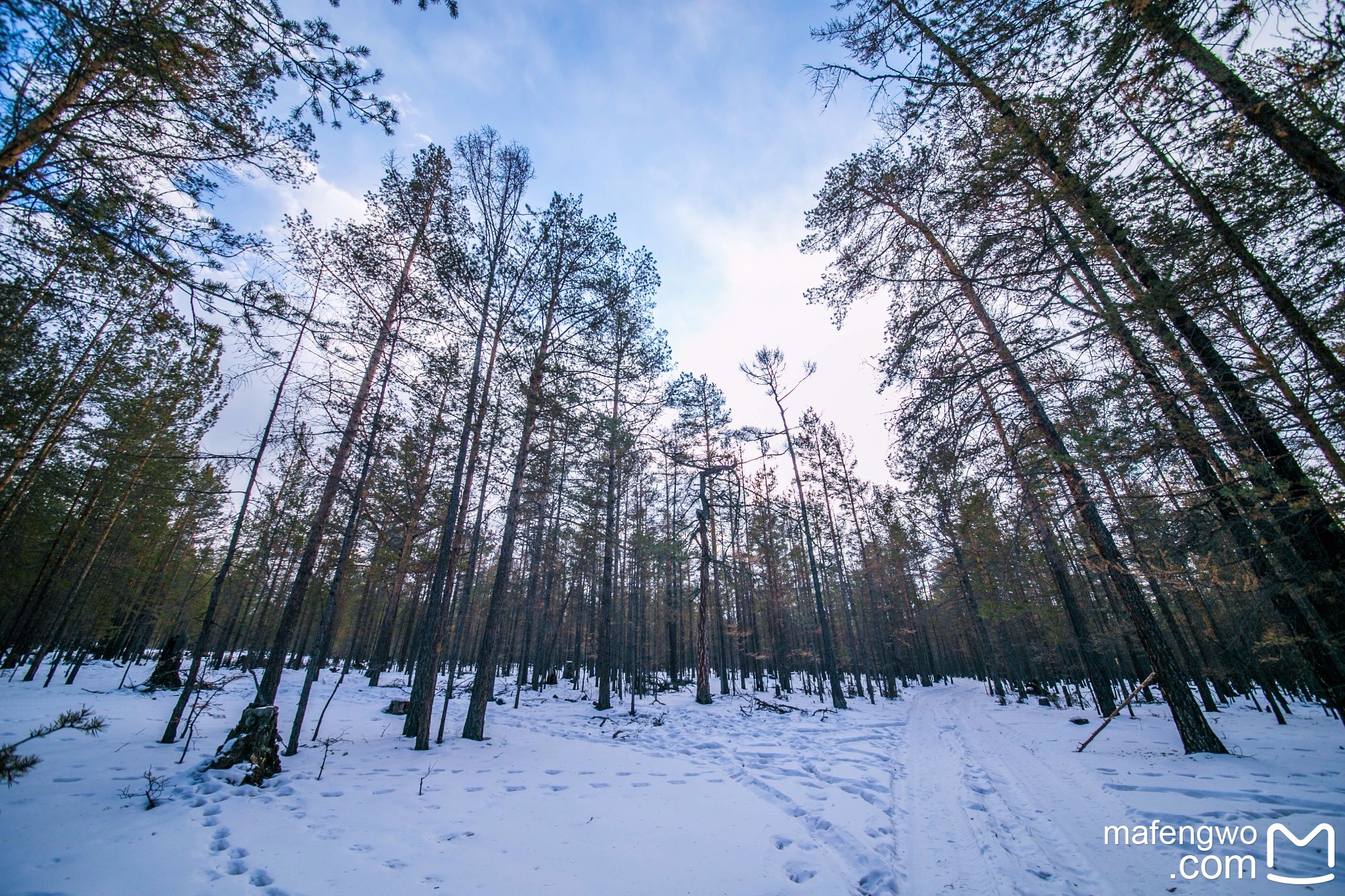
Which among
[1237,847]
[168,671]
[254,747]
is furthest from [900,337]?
[168,671]

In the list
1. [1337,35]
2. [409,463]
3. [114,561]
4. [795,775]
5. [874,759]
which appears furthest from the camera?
[114,561]

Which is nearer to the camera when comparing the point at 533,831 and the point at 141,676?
the point at 533,831

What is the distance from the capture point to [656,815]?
4.66 m

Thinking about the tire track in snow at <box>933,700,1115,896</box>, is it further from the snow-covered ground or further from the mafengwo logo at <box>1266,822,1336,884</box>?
the mafengwo logo at <box>1266,822,1336,884</box>

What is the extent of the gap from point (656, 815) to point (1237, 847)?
17.6 feet

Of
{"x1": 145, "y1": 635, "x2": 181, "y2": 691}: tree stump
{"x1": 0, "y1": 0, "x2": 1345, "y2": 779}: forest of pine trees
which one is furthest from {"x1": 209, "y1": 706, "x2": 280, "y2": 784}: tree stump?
{"x1": 145, "y1": 635, "x2": 181, "y2": 691}: tree stump

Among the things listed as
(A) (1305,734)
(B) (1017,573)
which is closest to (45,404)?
(B) (1017,573)

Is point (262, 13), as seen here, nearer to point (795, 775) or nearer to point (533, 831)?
point (533, 831)

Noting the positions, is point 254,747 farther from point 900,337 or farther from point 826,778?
point 900,337

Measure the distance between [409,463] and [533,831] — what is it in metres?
11.1

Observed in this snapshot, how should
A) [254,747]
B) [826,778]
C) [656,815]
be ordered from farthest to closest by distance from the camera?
[826,778] → [254,747] → [656,815]

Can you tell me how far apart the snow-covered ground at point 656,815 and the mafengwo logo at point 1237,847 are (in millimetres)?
43

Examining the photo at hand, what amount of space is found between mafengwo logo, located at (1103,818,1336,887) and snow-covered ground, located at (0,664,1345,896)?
0.04 metres

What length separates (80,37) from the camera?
2.93 meters
